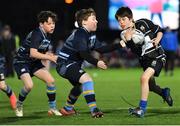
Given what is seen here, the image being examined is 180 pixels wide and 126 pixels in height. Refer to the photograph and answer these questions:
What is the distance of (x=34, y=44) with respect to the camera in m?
12.0

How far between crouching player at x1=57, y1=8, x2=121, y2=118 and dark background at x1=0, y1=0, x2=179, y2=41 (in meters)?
24.9

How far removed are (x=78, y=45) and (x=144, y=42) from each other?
1.30 meters

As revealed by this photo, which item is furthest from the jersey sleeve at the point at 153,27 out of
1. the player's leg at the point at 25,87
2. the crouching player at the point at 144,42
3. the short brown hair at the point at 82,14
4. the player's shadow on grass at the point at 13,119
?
the player's shadow on grass at the point at 13,119

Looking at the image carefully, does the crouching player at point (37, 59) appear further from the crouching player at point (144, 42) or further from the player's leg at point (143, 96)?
the player's leg at point (143, 96)

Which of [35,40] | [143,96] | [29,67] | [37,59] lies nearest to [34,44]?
[35,40]

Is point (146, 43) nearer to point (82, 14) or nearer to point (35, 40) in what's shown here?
point (82, 14)

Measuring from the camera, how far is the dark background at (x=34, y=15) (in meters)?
37.5

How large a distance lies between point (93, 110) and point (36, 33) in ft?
5.89

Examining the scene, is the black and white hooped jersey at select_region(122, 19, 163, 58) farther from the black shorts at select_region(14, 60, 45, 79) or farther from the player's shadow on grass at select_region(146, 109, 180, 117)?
the black shorts at select_region(14, 60, 45, 79)

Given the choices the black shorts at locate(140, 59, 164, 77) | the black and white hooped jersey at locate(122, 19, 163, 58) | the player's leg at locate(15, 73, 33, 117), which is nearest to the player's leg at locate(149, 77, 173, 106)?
the black shorts at locate(140, 59, 164, 77)

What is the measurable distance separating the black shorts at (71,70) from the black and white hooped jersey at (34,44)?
56 cm

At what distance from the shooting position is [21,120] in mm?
11328

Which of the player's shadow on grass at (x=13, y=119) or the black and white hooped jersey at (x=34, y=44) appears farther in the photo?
the black and white hooped jersey at (x=34, y=44)

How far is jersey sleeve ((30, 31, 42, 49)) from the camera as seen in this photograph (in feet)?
39.2
